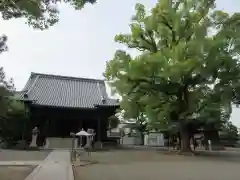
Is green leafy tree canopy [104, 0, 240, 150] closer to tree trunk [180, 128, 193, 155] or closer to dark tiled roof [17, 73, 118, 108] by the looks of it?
tree trunk [180, 128, 193, 155]

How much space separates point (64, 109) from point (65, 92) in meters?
3.88

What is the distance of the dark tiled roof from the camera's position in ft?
115

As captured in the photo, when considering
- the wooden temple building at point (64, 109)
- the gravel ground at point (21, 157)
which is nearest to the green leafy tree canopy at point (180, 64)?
the wooden temple building at point (64, 109)

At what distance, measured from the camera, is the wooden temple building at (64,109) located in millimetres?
34531

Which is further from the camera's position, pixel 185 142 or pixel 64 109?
pixel 64 109

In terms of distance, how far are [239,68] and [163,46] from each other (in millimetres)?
7258

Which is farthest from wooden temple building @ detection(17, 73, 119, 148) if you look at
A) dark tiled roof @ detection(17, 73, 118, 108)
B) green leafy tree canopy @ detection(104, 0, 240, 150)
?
green leafy tree canopy @ detection(104, 0, 240, 150)

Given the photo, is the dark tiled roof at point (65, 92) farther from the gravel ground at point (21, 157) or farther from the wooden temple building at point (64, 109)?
the gravel ground at point (21, 157)

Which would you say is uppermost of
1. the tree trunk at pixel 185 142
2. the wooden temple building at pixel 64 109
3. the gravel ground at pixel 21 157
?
the wooden temple building at pixel 64 109

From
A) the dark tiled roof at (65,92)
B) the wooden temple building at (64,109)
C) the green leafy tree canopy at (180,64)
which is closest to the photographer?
the green leafy tree canopy at (180,64)

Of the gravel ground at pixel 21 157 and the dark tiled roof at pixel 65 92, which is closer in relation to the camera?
the gravel ground at pixel 21 157

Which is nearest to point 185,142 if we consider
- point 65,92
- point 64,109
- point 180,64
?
point 180,64

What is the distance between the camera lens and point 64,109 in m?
35.1

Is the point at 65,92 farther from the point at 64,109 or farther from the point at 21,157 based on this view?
the point at 21,157
